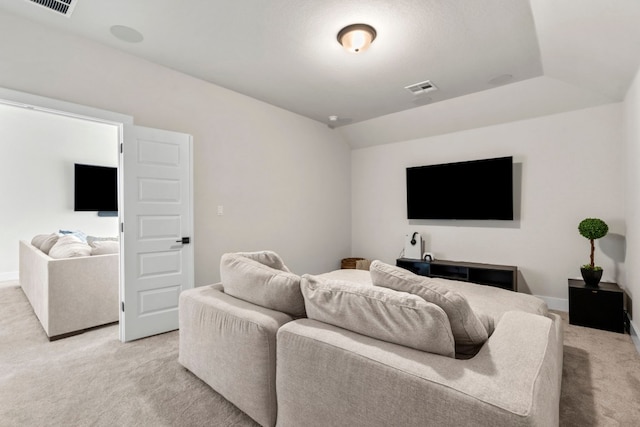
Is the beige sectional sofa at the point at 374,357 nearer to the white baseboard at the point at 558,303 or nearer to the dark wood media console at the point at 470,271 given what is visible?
the dark wood media console at the point at 470,271

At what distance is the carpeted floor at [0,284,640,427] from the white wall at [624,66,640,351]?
0.48 m

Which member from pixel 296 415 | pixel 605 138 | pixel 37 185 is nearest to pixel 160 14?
pixel 296 415

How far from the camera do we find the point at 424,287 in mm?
1396

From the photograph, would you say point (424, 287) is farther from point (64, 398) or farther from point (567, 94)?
point (567, 94)

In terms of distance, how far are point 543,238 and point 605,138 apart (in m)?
1.30

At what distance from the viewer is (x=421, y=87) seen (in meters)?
3.73

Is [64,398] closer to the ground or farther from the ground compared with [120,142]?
closer to the ground

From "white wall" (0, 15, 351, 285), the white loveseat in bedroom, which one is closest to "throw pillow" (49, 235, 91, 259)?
the white loveseat in bedroom

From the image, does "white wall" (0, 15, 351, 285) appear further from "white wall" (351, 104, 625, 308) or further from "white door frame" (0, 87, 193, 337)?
"white wall" (351, 104, 625, 308)

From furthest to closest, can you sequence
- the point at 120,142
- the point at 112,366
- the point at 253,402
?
the point at 120,142, the point at 112,366, the point at 253,402

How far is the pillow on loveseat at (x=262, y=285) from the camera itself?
68.8 inches

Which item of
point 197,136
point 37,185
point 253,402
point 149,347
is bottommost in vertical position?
point 149,347

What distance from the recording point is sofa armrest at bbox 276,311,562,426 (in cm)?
98

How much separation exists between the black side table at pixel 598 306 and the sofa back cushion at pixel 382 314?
114 inches
